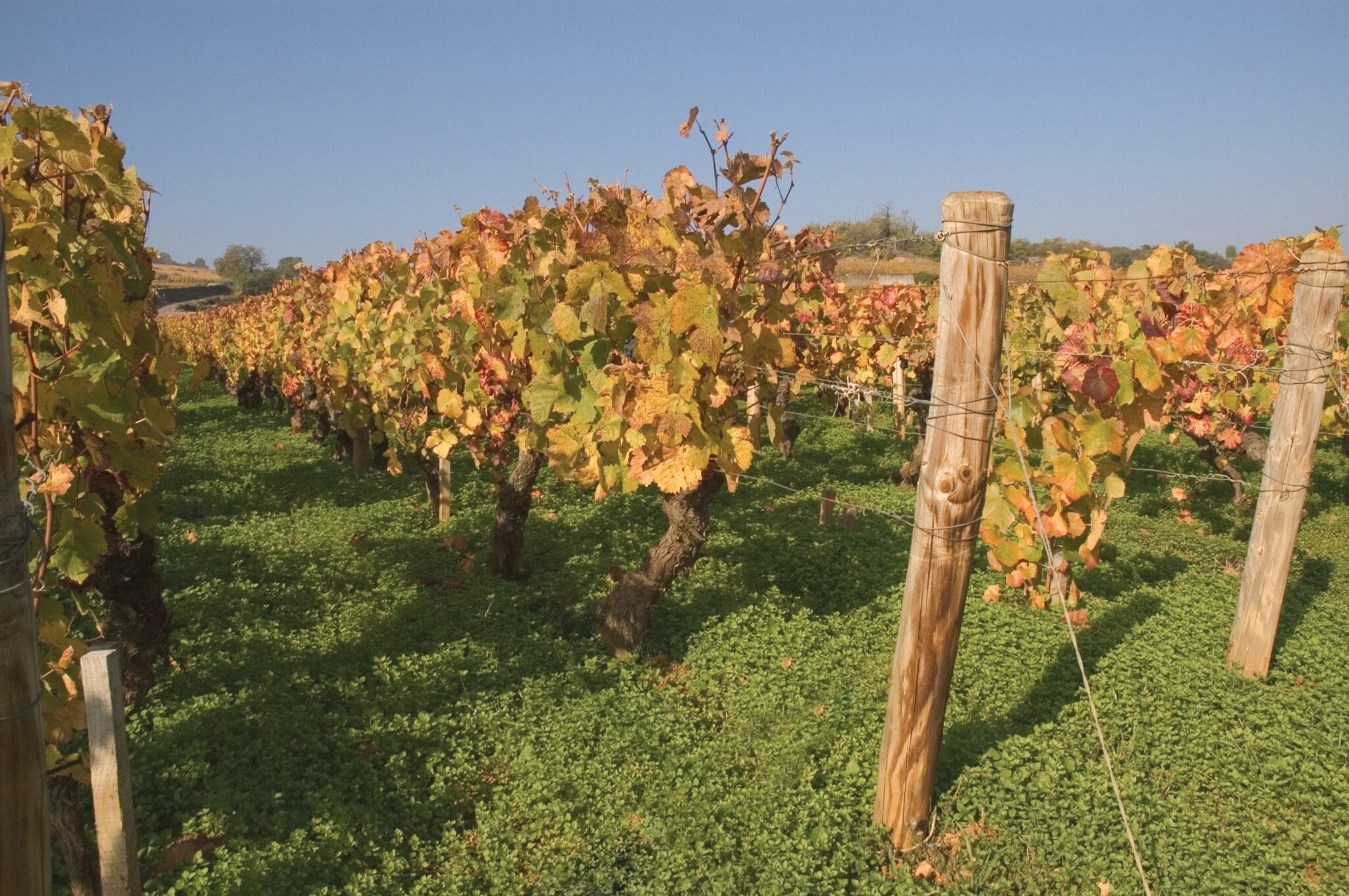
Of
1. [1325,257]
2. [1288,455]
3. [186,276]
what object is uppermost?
[1325,257]

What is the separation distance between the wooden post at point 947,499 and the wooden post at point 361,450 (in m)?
7.81

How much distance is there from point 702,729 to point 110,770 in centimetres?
292

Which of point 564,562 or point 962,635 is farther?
point 564,562

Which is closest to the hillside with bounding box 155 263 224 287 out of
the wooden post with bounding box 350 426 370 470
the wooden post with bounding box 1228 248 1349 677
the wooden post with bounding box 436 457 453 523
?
the wooden post with bounding box 350 426 370 470

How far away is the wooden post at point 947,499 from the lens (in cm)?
287

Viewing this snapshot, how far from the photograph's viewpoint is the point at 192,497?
8719 millimetres

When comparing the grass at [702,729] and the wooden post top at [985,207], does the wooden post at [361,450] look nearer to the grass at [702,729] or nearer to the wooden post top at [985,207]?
the grass at [702,729]

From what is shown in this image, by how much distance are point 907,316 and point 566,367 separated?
818cm

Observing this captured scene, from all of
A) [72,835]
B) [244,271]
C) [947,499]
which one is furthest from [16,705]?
[244,271]

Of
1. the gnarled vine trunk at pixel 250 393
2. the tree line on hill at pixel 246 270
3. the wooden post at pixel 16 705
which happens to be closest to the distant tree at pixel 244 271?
the tree line on hill at pixel 246 270

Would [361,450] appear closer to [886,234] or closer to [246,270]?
[886,234]

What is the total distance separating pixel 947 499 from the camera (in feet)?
10.1

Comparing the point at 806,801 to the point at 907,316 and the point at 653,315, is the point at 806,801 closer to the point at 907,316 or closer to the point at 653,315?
the point at 653,315

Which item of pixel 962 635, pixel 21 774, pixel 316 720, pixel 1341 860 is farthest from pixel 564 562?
pixel 21 774
